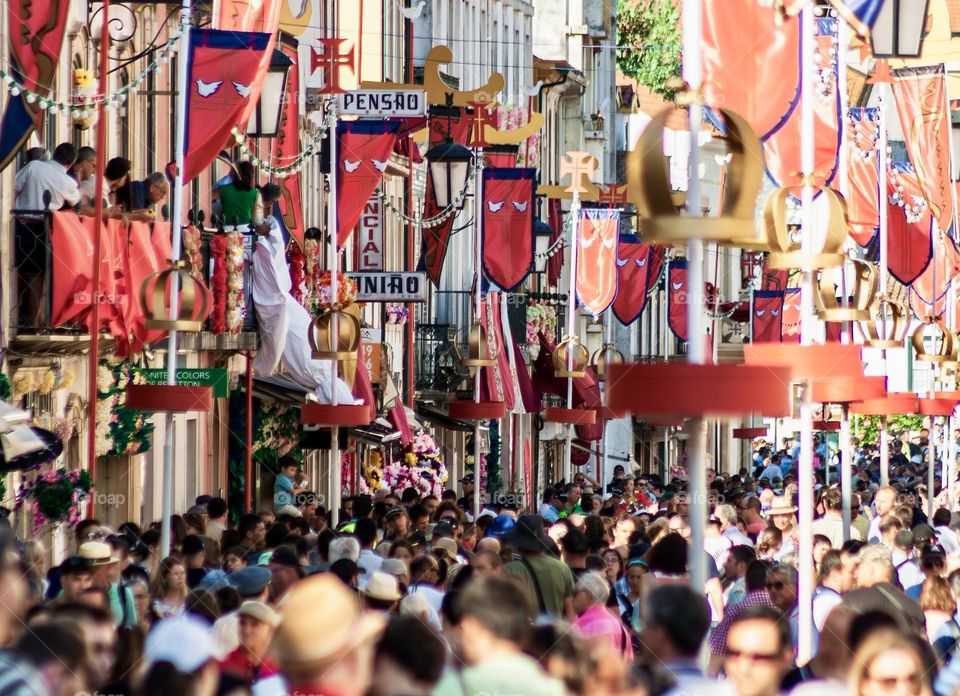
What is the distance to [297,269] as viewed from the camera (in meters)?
24.1

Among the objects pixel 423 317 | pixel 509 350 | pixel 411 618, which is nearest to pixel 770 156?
pixel 411 618

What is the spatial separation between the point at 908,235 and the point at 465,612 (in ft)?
67.3

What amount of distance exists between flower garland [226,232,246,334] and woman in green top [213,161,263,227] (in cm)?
44

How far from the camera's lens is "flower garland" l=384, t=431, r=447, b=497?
30.4 m

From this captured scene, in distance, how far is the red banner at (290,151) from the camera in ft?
74.2

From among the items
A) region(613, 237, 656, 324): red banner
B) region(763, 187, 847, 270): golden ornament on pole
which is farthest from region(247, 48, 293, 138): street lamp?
region(613, 237, 656, 324): red banner

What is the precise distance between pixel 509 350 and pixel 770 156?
18.8m

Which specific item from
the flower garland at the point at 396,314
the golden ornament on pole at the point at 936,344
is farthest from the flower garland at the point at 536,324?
the golden ornament on pole at the point at 936,344

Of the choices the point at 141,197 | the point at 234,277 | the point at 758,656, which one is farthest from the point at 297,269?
the point at 758,656

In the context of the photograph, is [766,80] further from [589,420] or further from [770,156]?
[589,420]

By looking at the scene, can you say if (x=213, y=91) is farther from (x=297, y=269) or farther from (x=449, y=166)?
(x=449, y=166)

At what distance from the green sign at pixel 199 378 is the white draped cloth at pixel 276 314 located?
4.00 metres

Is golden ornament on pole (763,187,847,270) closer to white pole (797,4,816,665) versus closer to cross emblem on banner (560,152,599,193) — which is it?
white pole (797,4,816,665)

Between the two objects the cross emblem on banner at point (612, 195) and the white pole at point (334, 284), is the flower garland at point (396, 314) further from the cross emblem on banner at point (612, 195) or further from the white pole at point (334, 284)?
the white pole at point (334, 284)
